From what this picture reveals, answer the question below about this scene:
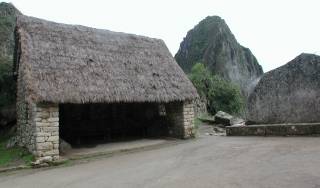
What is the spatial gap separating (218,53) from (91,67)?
98.9 ft

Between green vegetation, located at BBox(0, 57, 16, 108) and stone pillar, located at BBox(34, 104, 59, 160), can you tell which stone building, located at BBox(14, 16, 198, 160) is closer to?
stone pillar, located at BBox(34, 104, 59, 160)

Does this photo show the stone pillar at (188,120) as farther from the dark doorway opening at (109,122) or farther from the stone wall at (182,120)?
the dark doorway opening at (109,122)

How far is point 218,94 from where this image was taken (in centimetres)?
3067

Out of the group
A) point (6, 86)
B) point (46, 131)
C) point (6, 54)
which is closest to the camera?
point (46, 131)

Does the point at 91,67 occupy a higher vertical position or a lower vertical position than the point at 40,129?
higher

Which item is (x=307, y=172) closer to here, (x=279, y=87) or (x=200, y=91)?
(x=279, y=87)

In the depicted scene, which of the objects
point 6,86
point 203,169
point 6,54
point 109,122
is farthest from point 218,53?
point 203,169

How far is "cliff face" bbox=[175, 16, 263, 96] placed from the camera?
4103 centimetres

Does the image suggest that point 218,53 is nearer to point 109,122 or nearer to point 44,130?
point 109,122

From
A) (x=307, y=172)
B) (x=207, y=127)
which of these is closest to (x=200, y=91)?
(x=207, y=127)

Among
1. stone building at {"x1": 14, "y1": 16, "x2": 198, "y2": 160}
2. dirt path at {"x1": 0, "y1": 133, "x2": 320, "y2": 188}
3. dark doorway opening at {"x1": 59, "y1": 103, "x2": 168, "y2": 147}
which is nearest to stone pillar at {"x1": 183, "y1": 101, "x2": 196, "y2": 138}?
stone building at {"x1": 14, "y1": 16, "x2": 198, "y2": 160}

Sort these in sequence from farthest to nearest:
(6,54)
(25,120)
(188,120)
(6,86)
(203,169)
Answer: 1. (6,54)
2. (6,86)
3. (188,120)
4. (25,120)
5. (203,169)

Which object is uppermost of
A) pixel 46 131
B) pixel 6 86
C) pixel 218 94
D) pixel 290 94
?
pixel 218 94

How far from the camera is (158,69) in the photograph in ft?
49.4
